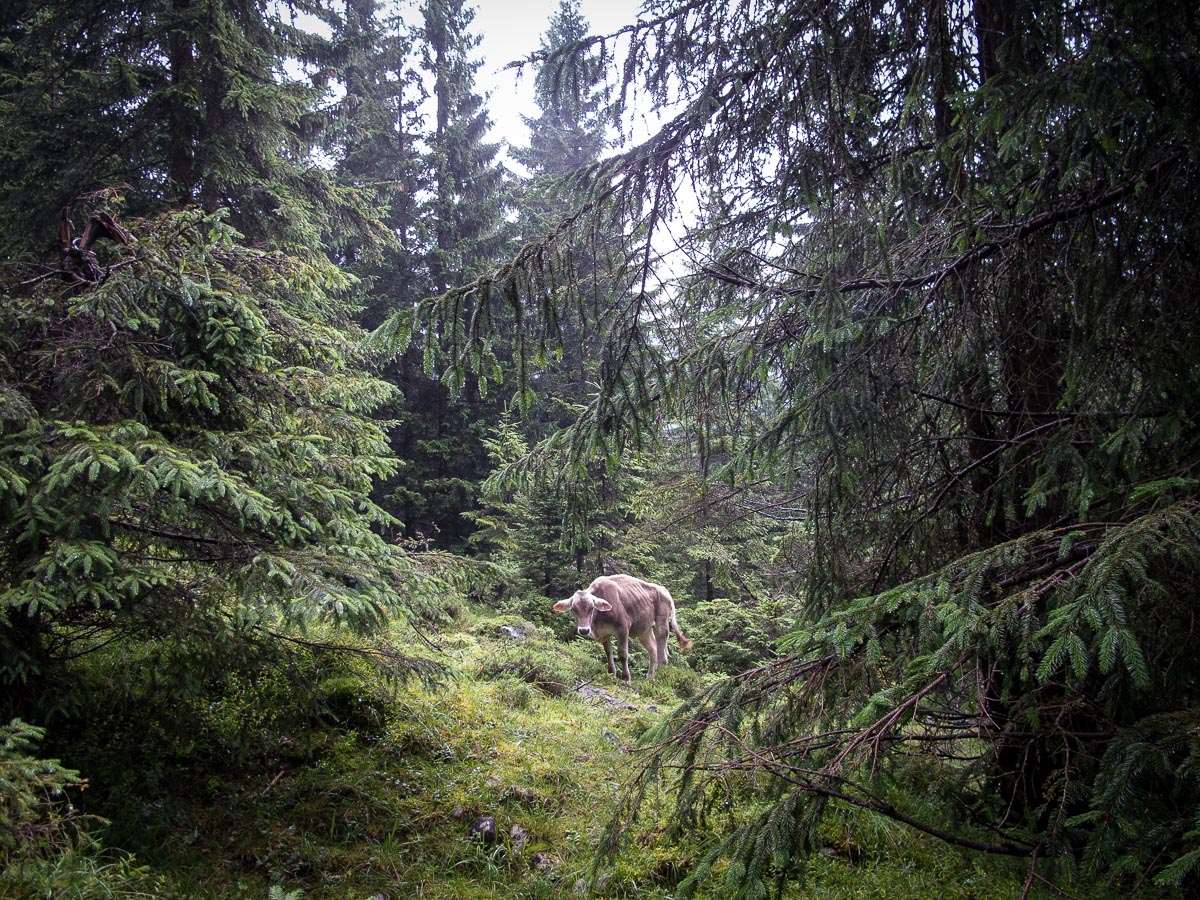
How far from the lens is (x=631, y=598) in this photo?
10.3m

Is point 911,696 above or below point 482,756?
above

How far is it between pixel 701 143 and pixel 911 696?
3.16 metres

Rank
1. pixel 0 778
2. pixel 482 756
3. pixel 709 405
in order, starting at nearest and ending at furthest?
pixel 0 778 < pixel 709 405 < pixel 482 756

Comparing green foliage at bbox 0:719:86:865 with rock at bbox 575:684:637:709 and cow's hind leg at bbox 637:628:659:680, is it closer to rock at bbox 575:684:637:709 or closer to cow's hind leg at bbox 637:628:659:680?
rock at bbox 575:684:637:709

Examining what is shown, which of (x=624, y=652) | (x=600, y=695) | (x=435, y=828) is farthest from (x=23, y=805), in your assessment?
(x=624, y=652)

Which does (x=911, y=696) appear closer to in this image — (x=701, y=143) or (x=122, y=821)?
(x=701, y=143)

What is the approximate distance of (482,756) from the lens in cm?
532

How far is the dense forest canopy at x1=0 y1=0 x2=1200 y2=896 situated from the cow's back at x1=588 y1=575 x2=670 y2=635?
13.9 feet

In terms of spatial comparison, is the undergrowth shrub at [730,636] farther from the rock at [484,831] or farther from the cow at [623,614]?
the rock at [484,831]

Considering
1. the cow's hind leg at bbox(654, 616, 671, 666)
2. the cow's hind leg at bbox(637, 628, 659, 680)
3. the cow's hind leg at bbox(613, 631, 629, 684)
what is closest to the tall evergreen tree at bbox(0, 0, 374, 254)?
the cow's hind leg at bbox(613, 631, 629, 684)

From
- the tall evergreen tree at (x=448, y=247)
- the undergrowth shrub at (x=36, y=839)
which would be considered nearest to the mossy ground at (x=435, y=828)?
the undergrowth shrub at (x=36, y=839)

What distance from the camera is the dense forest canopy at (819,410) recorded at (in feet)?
7.03

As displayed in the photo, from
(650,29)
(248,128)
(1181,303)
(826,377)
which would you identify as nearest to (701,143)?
(650,29)

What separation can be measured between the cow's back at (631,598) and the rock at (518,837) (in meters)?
5.45
